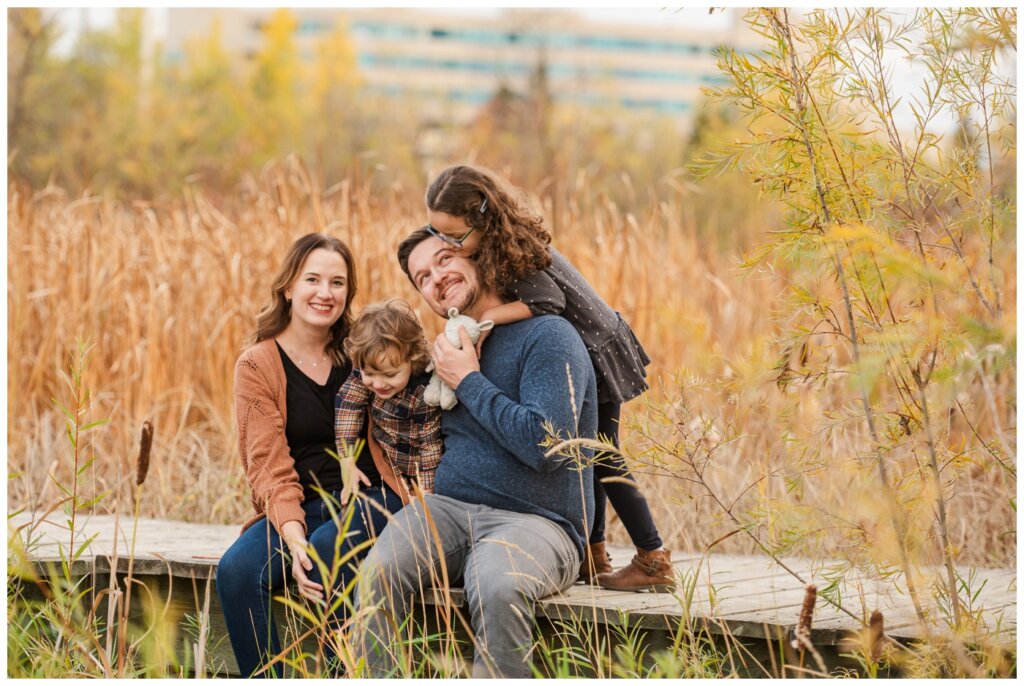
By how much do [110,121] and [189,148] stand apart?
1.74 meters

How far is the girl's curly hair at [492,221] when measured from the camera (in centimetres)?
303

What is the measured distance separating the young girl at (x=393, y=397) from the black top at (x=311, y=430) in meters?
0.13

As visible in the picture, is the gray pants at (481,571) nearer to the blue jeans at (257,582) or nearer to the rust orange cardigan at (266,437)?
the blue jeans at (257,582)

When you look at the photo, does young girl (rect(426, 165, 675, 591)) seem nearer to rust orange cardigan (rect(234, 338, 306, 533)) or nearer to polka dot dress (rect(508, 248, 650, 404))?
polka dot dress (rect(508, 248, 650, 404))

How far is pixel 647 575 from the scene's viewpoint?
3.06 m

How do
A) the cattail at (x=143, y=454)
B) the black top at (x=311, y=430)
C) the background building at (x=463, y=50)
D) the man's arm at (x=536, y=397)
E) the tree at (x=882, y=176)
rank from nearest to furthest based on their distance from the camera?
the cattail at (x=143, y=454) → the tree at (x=882, y=176) → the man's arm at (x=536, y=397) → the black top at (x=311, y=430) → the background building at (x=463, y=50)

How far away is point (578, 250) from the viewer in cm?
520

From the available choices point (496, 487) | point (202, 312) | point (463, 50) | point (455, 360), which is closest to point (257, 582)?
point (496, 487)

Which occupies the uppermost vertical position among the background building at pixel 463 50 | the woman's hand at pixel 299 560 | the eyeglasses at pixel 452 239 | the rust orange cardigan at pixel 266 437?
the background building at pixel 463 50

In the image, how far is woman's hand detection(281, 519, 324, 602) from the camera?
113 inches

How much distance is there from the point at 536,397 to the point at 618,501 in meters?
0.57

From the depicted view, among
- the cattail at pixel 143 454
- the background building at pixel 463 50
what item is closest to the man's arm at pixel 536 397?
the cattail at pixel 143 454

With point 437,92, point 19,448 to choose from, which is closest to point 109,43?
point 437,92

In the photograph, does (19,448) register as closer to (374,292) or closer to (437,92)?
(374,292)
